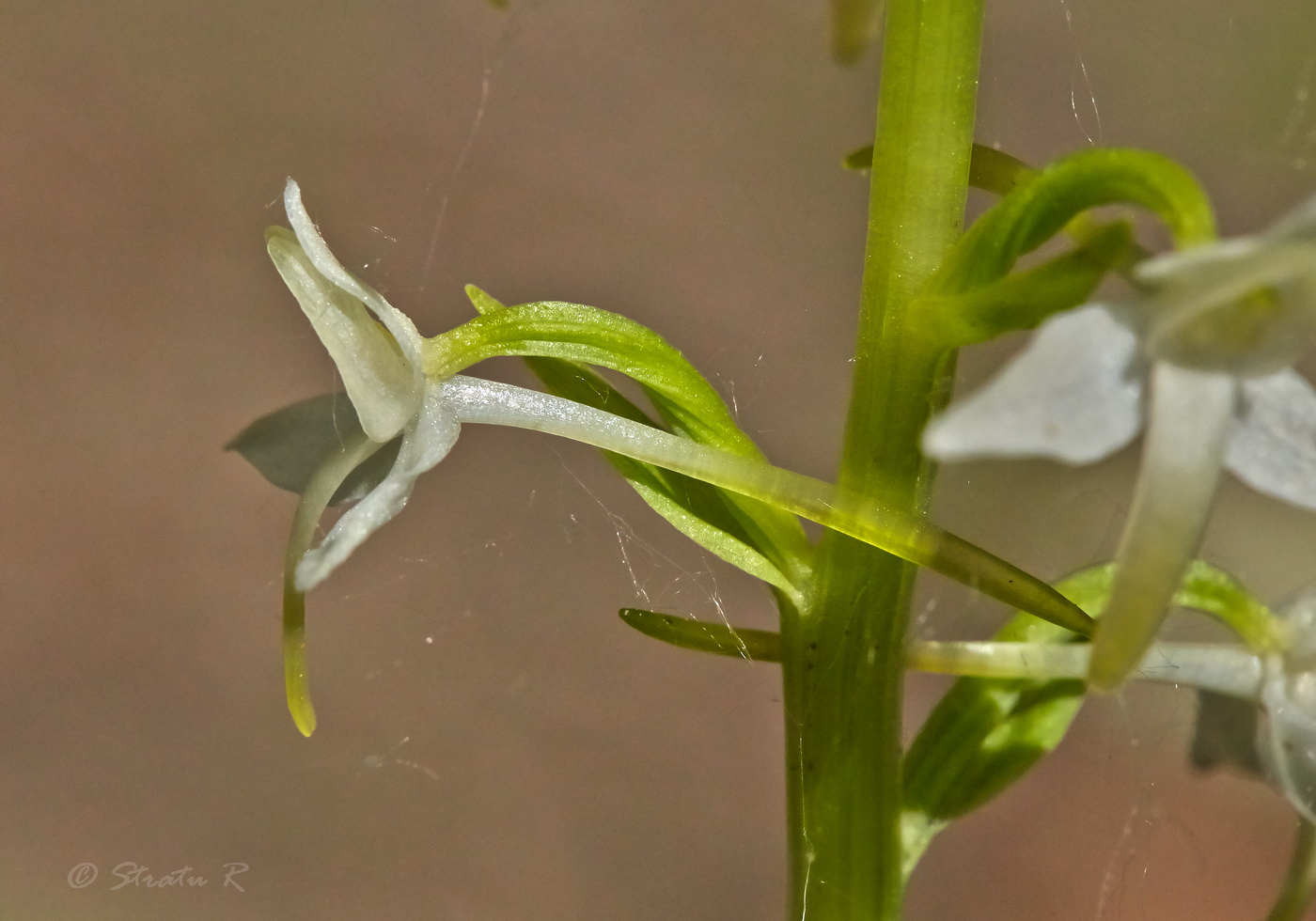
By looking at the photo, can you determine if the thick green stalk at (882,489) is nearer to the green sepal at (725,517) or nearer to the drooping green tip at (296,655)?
the green sepal at (725,517)

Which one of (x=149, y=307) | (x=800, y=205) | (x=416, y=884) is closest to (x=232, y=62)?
(x=149, y=307)

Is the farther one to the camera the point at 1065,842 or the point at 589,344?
the point at 1065,842

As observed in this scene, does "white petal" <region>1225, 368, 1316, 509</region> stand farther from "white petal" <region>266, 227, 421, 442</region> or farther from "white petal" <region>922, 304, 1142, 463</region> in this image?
"white petal" <region>266, 227, 421, 442</region>

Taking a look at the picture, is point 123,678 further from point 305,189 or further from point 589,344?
point 589,344

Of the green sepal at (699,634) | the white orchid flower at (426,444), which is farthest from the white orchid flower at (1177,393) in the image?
the green sepal at (699,634)

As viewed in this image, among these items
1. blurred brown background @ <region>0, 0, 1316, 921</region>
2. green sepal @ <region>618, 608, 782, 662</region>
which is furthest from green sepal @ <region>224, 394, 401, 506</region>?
blurred brown background @ <region>0, 0, 1316, 921</region>

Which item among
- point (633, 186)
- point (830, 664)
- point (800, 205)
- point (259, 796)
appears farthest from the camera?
point (633, 186)
